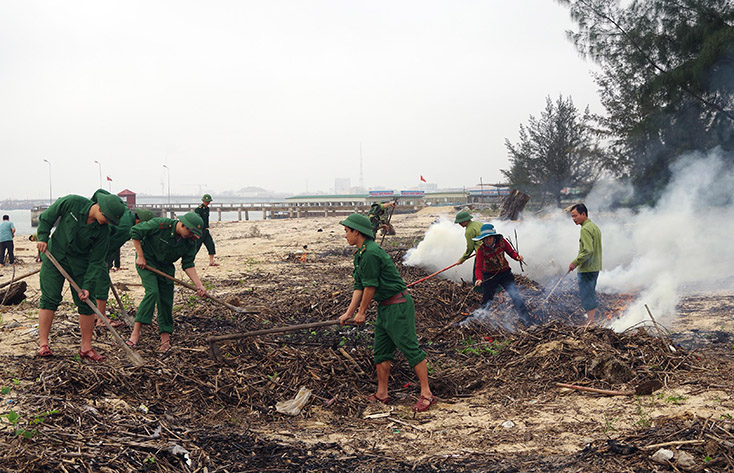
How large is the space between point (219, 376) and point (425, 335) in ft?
9.95

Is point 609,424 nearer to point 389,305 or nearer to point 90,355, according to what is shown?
point 389,305

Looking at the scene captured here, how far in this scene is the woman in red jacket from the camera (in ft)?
23.5

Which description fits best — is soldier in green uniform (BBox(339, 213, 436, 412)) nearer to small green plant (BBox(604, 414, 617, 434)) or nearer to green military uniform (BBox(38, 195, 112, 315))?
small green plant (BBox(604, 414, 617, 434))

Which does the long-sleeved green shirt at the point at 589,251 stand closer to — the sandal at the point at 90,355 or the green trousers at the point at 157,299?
the green trousers at the point at 157,299

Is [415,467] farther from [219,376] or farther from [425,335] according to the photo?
[425,335]

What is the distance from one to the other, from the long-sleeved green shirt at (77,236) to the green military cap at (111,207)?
0.66ft

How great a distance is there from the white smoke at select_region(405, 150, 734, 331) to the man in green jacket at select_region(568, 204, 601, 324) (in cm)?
61

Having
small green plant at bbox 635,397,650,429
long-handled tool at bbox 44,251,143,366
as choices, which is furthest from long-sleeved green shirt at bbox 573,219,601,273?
long-handled tool at bbox 44,251,143,366

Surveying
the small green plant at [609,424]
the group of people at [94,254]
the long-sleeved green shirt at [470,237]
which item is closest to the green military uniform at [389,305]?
the small green plant at [609,424]

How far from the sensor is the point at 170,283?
608 cm

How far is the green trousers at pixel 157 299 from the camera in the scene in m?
5.83

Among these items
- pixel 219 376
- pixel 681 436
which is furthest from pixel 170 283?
pixel 681 436

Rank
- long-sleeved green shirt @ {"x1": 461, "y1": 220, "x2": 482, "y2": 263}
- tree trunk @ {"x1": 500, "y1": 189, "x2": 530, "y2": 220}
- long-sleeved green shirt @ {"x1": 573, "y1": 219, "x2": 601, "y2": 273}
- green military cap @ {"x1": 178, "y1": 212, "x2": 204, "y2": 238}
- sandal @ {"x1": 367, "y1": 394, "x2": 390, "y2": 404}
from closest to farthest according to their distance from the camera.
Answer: sandal @ {"x1": 367, "y1": 394, "x2": 390, "y2": 404} → green military cap @ {"x1": 178, "y1": 212, "x2": 204, "y2": 238} → long-sleeved green shirt @ {"x1": 573, "y1": 219, "x2": 601, "y2": 273} → long-sleeved green shirt @ {"x1": 461, "y1": 220, "x2": 482, "y2": 263} → tree trunk @ {"x1": 500, "y1": 189, "x2": 530, "y2": 220}

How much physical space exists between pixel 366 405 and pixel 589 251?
396 centimetres
